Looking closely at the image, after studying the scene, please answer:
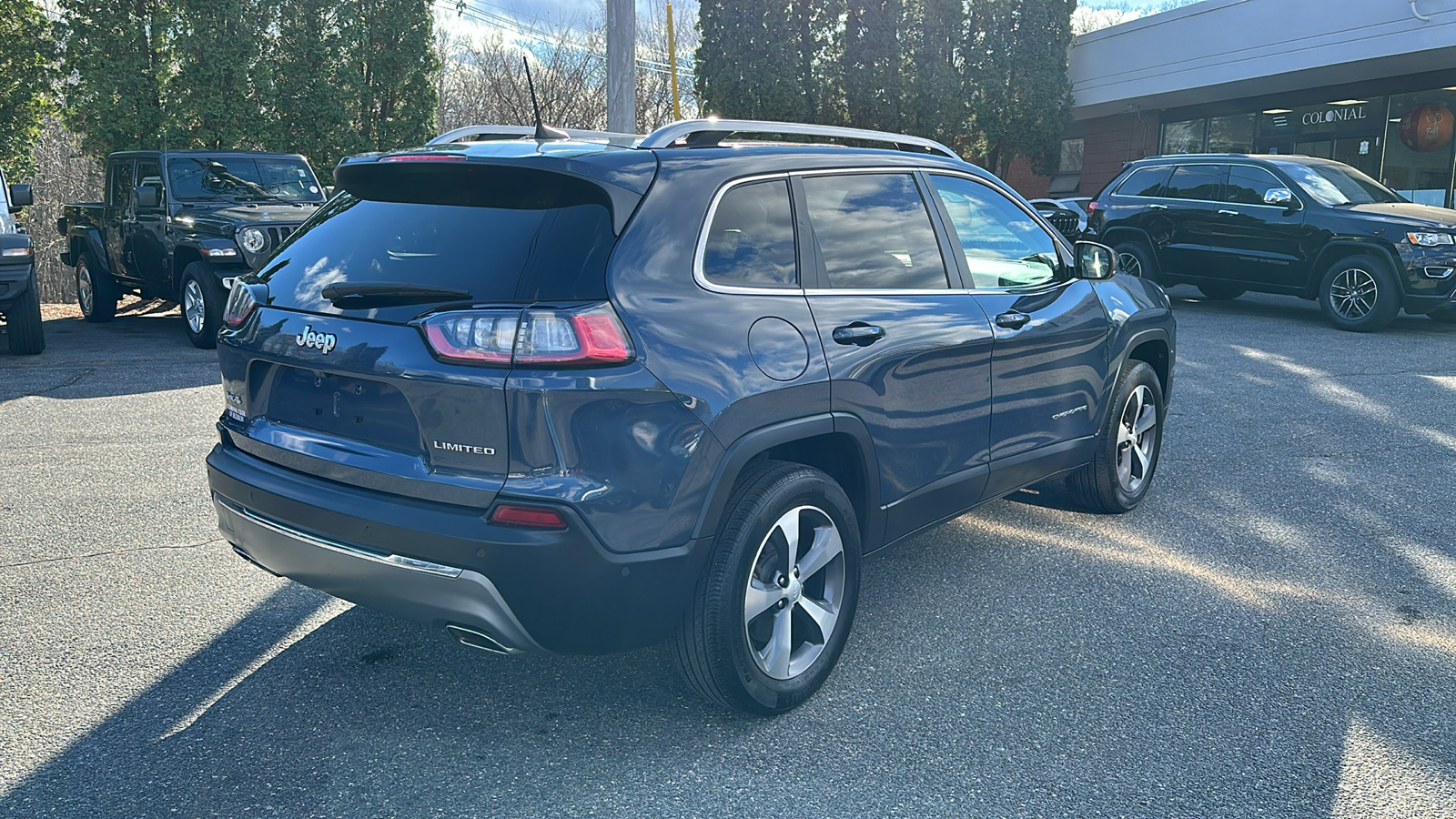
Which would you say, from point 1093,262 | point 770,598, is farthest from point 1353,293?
point 770,598

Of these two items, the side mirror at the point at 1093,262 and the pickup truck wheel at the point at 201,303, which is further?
the pickup truck wheel at the point at 201,303

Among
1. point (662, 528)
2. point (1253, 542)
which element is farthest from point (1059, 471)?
point (662, 528)

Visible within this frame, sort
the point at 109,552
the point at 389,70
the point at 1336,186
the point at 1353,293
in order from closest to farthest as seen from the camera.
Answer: the point at 109,552 → the point at 1353,293 → the point at 1336,186 → the point at 389,70

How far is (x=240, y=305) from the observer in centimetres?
358

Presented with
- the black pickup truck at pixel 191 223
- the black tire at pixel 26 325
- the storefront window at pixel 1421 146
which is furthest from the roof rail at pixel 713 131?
the storefront window at pixel 1421 146

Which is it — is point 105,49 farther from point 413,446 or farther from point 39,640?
point 413,446

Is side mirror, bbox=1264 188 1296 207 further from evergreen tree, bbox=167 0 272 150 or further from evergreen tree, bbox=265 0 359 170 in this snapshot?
evergreen tree, bbox=167 0 272 150

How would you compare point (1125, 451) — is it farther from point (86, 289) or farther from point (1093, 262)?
point (86, 289)

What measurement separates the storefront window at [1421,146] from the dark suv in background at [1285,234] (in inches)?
275

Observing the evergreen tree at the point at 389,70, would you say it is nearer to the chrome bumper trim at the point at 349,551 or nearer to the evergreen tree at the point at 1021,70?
the evergreen tree at the point at 1021,70

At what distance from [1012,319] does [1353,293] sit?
9.51m

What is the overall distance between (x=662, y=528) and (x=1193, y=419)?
5.77 metres

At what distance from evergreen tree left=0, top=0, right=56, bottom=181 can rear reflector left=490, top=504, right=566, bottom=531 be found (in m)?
15.8

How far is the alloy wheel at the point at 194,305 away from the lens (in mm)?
10938
